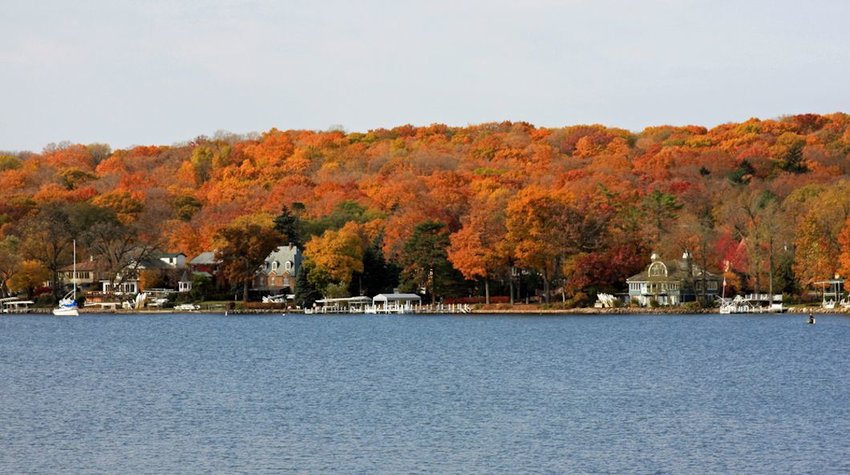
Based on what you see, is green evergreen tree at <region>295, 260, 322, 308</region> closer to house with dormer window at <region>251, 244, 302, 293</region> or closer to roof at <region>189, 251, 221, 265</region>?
house with dormer window at <region>251, 244, 302, 293</region>

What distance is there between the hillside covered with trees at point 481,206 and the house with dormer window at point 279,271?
1.63 m

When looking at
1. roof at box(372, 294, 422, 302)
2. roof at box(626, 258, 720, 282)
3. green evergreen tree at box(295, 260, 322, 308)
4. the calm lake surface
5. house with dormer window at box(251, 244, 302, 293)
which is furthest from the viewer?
house with dormer window at box(251, 244, 302, 293)

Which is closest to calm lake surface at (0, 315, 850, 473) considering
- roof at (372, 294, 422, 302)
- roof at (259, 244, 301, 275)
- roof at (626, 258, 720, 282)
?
roof at (626, 258, 720, 282)

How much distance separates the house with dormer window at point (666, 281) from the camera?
255ft

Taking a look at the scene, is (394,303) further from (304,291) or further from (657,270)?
(657,270)

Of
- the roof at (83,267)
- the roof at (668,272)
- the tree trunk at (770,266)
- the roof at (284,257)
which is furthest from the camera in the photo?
the roof at (83,267)

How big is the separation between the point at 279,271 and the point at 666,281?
2852cm

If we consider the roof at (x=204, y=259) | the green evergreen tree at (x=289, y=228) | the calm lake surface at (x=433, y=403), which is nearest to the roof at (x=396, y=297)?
the green evergreen tree at (x=289, y=228)

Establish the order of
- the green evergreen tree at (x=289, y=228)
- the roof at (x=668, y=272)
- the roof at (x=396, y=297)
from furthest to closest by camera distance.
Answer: the green evergreen tree at (x=289, y=228), the roof at (x=396, y=297), the roof at (x=668, y=272)

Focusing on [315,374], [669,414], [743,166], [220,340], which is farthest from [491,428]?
[743,166]

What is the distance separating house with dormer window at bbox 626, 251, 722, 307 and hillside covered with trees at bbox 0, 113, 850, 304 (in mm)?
931

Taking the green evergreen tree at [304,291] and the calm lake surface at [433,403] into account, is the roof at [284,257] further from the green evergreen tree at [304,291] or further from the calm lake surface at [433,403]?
the calm lake surface at [433,403]

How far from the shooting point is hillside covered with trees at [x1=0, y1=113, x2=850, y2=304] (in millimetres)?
76000

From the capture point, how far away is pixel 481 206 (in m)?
83.5
